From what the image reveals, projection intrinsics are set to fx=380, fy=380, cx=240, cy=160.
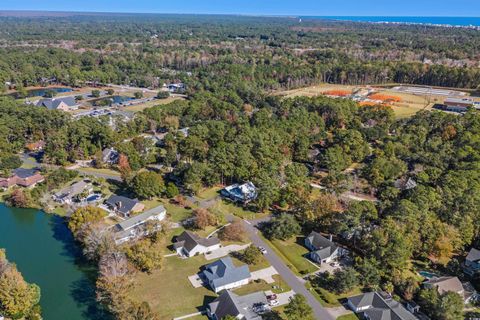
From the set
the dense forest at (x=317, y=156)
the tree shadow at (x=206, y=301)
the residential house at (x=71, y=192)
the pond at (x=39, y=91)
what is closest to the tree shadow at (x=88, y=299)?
the dense forest at (x=317, y=156)

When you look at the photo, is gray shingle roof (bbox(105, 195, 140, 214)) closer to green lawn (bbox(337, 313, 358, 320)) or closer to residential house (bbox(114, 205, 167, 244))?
residential house (bbox(114, 205, 167, 244))

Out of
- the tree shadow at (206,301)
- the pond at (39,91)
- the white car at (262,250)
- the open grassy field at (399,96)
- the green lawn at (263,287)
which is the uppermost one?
the open grassy field at (399,96)

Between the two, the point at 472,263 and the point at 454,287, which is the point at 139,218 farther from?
the point at 472,263

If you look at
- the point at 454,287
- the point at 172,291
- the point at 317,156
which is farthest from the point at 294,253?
the point at 317,156

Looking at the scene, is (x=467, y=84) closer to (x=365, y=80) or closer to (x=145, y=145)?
(x=365, y=80)

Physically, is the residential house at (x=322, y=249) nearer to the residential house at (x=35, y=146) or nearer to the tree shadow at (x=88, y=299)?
the tree shadow at (x=88, y=299)

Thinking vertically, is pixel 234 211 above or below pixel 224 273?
below
